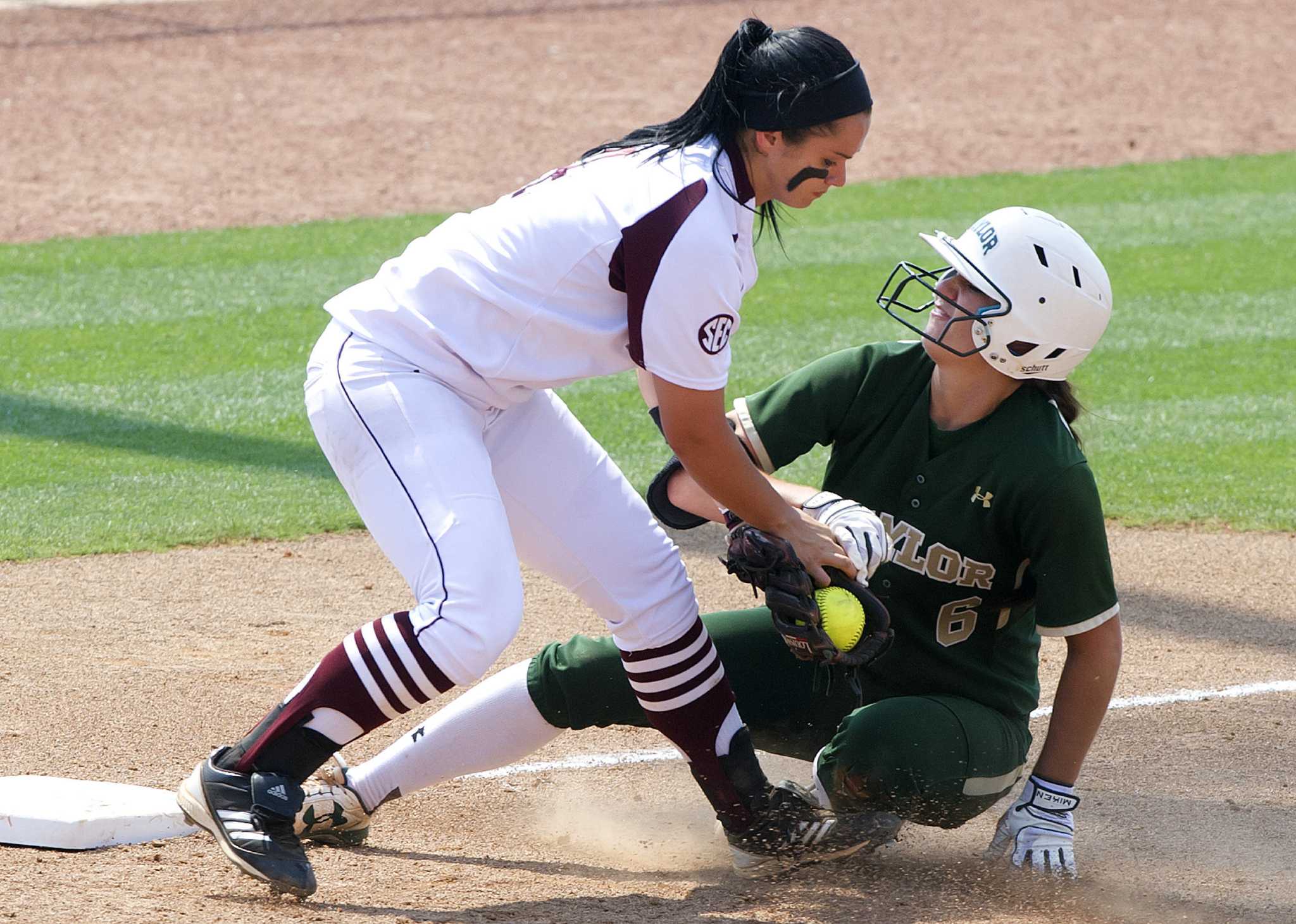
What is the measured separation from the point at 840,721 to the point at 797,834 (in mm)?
281

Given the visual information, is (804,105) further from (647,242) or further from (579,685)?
(579,685)

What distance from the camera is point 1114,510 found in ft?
19.2

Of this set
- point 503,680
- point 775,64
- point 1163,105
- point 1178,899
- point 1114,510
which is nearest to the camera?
point 775,64

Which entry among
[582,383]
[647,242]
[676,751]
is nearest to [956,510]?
[647,242]

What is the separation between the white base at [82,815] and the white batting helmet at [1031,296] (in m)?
1.89

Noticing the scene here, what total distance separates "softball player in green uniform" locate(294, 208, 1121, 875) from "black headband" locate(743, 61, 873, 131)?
0.46 metres

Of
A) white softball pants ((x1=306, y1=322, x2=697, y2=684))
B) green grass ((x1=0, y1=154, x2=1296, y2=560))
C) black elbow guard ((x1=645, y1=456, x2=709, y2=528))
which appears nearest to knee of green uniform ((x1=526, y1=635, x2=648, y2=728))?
white softball pants ((x1=306, y1=322, x2=697, y2=684))

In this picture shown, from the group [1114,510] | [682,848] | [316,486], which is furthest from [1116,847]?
[316,486]

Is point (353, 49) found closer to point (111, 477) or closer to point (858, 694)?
point (111, 477)

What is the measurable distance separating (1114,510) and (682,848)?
3031 millimetres

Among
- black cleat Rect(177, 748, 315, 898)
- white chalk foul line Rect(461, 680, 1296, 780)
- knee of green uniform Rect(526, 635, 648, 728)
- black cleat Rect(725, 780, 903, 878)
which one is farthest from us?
white chalk foul line Rect(461, 680, 1296, 780)

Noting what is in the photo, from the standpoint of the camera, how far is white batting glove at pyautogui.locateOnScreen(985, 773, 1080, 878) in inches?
122

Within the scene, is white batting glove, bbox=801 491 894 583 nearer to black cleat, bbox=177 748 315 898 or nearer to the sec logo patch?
the sec logo patch

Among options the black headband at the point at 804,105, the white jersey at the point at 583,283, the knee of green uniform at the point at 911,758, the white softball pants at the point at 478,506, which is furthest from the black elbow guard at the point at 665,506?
the black headband at the point at 804,105
